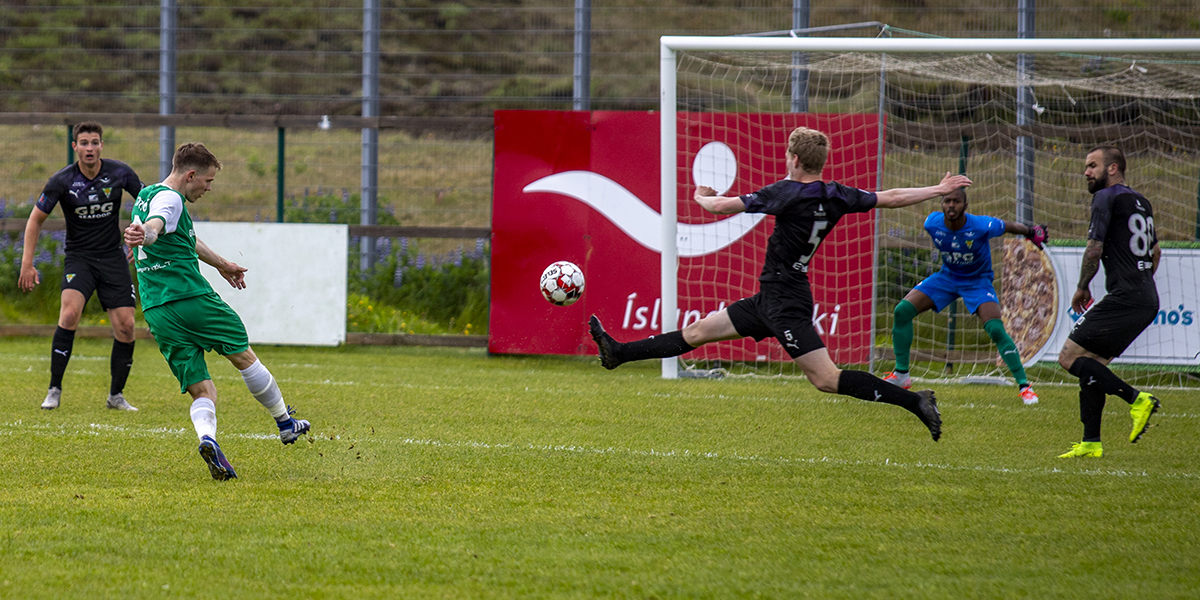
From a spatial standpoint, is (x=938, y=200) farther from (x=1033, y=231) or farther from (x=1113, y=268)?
(x=1113, y=268)

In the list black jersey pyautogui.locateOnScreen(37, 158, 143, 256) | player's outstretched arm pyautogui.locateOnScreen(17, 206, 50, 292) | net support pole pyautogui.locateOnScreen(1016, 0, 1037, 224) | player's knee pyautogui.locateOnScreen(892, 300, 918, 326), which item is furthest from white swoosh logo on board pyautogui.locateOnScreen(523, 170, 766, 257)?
player's outstretched arm pyautogui.locateOnScreen(17, 206, 50, 292)

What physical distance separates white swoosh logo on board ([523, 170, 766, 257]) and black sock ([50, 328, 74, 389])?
15.6ft

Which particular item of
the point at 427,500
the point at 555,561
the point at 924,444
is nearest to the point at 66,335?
the point at 427,500

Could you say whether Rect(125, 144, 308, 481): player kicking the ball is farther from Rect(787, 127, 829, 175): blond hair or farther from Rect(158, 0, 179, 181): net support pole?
Rect(158, 0, 179, 181): net support pole

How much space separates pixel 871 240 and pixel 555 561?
24.6ft

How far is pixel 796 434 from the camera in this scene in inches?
274

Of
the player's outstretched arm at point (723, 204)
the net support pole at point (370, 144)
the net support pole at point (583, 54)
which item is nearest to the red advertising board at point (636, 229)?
the net support pole at point (583, 54)

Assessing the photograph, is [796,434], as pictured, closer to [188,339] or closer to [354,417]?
[354,417]

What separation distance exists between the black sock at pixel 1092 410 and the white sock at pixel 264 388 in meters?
4.55

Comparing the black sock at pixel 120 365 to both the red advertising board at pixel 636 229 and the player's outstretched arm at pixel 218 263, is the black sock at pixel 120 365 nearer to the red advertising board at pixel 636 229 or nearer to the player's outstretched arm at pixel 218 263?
the player's outstretched arm at pixel 218 263

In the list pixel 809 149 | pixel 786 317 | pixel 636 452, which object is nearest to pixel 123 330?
pixel 636 452

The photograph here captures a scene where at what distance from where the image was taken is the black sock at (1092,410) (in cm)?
630

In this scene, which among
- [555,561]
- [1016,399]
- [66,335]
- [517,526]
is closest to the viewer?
[555,561]

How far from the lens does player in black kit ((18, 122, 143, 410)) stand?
7.83 meters
